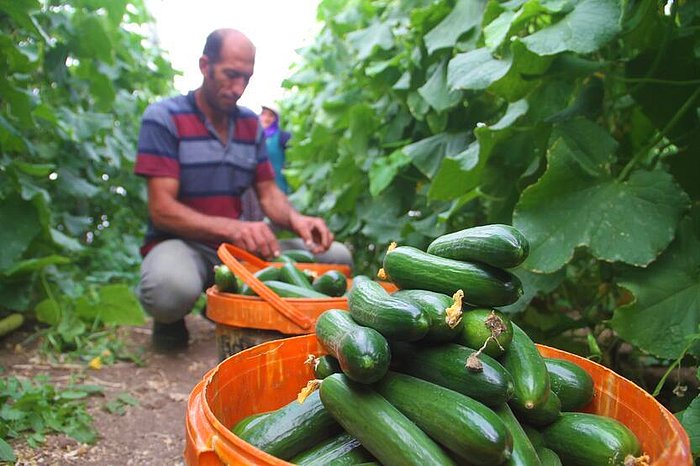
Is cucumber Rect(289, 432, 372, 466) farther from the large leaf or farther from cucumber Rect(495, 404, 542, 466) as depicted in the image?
the large leaf

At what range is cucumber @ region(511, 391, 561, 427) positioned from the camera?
120 centimetres

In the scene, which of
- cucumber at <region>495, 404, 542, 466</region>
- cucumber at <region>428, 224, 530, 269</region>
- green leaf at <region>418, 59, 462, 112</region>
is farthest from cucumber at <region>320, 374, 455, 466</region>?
green leaf at <region>418, 59, 462, 112</region>

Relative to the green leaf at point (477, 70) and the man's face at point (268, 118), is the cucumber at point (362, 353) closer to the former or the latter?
the green leaf at point (477, 70)

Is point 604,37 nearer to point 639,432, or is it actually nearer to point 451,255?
point 451,255

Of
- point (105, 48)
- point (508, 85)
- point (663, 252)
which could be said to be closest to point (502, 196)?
point (508, 85)

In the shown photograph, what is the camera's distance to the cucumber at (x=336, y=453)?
1.10m

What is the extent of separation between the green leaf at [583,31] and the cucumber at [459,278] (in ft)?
2.93

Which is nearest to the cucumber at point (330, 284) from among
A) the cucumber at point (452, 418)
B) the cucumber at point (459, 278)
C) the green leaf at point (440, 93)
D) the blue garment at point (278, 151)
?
the green leaf at point (440, 93)

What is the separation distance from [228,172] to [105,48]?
1.29 meters

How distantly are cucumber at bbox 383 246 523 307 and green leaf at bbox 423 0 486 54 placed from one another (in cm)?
157

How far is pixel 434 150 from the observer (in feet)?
9.86

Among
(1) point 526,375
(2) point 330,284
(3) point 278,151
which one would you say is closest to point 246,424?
(1) point 526,375

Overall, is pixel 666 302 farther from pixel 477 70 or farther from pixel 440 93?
pixel 440 93

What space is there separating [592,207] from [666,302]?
370mm
